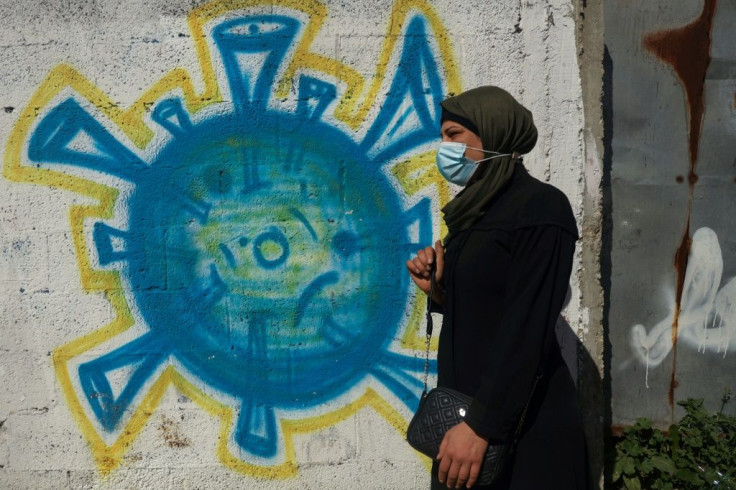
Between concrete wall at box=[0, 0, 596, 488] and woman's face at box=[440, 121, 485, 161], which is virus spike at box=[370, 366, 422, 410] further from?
woman's face at box=[440, 121, 485, 161]

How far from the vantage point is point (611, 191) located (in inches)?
137

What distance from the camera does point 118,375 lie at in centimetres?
317

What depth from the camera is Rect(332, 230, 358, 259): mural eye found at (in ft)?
10.2

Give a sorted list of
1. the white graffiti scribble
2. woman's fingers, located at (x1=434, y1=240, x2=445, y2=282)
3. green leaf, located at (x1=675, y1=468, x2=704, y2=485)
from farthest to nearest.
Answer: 1. the white graffiti scribble
2. green leaf, located at (x1=675, y1=468, x2=704, y2=485)
3. woman's fingers, located at (x1=434, y1=240, x2=445, y2=282)

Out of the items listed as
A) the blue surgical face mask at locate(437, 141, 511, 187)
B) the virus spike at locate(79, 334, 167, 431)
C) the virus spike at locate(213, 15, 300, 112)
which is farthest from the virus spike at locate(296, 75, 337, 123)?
the virus spike at locate(79, 334, 167, 431)

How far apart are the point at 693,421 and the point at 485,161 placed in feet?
6.82

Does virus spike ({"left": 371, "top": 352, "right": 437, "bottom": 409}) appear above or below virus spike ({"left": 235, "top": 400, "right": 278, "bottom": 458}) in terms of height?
above

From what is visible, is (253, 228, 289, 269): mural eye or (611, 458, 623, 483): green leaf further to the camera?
(611, 458, 623, 483): green leaf

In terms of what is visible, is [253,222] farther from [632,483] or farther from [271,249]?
[632,483]

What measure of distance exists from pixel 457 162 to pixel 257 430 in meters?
1.63

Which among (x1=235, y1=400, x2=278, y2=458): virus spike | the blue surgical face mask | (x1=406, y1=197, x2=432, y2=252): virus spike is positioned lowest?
(x1=235, y1=400, x2=278, y2=458): virus spike

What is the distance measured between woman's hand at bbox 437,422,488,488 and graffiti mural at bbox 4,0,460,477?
3.93 ft

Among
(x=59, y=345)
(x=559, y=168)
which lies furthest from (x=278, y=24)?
(x=59, y=345)

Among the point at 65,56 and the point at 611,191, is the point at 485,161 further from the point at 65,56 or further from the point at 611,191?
the point at 65,56
